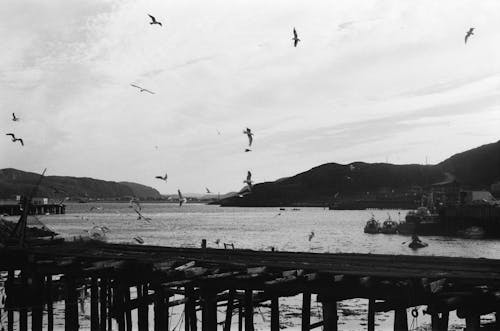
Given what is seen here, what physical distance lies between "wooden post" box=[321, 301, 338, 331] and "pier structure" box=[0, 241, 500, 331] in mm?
25

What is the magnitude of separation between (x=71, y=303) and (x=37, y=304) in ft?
9.79

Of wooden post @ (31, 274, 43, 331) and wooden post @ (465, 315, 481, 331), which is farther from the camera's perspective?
wooden post @ (31, 274, 43, 331)

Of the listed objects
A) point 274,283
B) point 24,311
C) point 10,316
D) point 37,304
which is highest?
point 274,283

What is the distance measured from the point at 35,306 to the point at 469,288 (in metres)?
15.9

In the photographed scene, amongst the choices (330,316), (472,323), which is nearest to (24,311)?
(330,316)

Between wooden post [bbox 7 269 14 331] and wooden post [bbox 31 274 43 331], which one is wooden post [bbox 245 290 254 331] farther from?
wooden post [bbox 7 269 14 331]

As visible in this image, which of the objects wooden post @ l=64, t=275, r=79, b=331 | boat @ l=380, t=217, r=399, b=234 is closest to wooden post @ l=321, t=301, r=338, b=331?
wooden post @ l=64, t=275, r=79, b=331

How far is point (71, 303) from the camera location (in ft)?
72.1

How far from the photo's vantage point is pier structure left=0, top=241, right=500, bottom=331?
15602 millimetres

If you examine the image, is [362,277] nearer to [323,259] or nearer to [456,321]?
[323,259]

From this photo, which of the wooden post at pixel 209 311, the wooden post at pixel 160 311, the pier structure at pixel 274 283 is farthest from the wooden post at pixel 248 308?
the wooden post at pixel 160 311

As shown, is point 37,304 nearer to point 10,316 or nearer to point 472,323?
Result: point 10,316

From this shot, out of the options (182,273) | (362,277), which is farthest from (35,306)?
(362,277)

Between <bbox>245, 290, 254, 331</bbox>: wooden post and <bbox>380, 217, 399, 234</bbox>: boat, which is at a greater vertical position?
<bbox>245, 290, 254, 331</bbox>: wooden post
